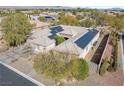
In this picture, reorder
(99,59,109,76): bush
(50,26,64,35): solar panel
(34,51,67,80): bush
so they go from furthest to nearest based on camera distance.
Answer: (50,26,64,35): solar panel
(99,59,109,76): bush
(34,51,67,80): bush

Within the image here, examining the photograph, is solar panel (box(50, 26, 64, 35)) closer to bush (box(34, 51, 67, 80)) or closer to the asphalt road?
bush (box(34, 51, 67, 80))

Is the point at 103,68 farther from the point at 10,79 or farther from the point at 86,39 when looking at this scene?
the point at 10,79

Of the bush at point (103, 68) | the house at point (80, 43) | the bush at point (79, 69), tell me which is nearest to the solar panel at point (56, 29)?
the house at point (80, 43)

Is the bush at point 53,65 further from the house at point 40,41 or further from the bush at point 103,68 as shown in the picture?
the bush at point 103,68

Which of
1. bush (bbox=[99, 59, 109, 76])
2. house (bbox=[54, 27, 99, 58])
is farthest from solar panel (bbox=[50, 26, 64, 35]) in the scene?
bush (bbox=[99, 59, 109, 76])

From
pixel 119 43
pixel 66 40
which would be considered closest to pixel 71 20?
pixel 66 40

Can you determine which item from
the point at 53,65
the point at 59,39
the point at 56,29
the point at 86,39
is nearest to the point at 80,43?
the point at 86,39

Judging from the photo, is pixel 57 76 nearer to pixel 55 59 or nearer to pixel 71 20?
pixel 55 59
